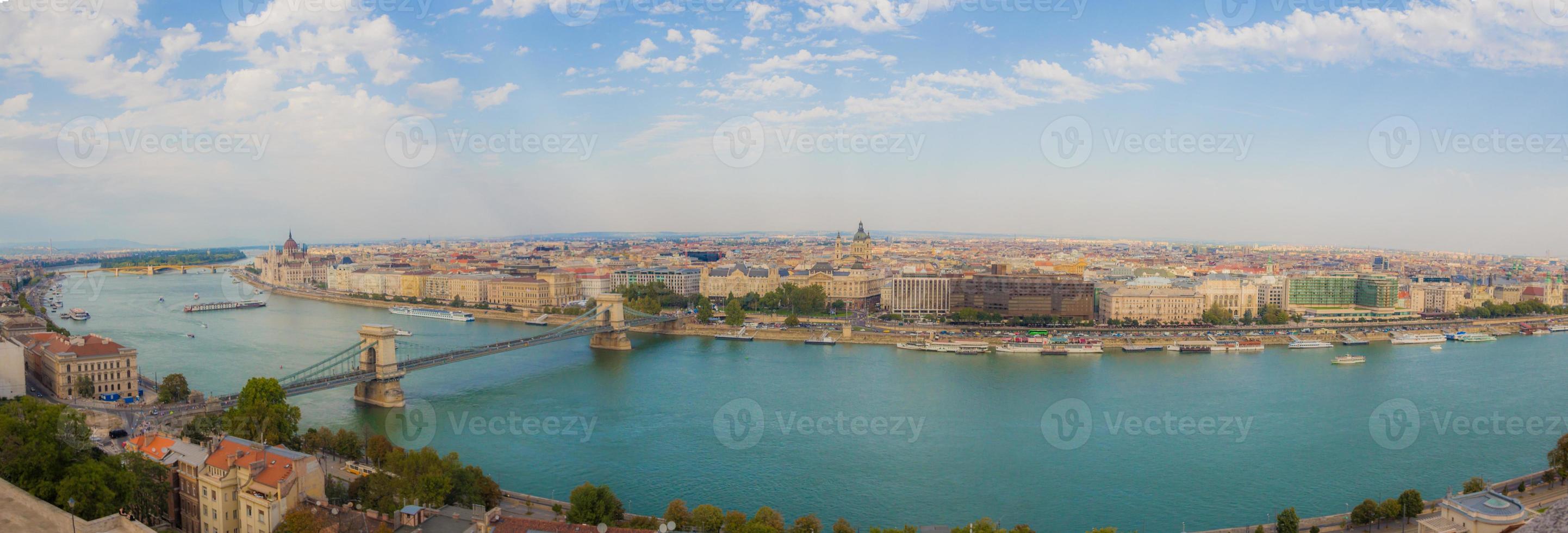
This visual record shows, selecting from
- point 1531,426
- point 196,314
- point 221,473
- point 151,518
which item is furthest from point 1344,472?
point 196,314

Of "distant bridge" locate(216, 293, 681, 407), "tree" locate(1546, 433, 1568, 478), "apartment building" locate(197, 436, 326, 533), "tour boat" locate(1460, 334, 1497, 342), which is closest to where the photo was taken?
"apartment building" locate(197, 436, 326, 533)

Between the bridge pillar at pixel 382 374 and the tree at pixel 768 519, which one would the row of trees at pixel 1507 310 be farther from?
the bridge pillar at pixel 382 374

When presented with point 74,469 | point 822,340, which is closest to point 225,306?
point 822,340

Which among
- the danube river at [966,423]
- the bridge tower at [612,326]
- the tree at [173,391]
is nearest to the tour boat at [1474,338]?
the danube river at [966,423]

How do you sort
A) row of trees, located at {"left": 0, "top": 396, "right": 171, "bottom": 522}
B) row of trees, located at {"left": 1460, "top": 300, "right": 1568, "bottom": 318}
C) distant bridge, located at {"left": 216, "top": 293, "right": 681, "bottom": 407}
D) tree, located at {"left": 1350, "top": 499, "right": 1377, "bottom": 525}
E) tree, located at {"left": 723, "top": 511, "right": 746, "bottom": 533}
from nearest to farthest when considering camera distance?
row of trees, located at {"left": 0, "top": 396, "right": 171, "bottom": 522} → tree, located at {"left": 723, "top": 511, "right": 746, "bottom": 533} → tree, located at {"left": 1350, "top": 499, "right": 1377, "bottom": 525} → distant bridge, located at {"left": 216, "top": 293, "right": 681, "bottom": 407} → row of trees, located at {"left": 1460, "top": 300, "right": 1568, "bottom": 318}

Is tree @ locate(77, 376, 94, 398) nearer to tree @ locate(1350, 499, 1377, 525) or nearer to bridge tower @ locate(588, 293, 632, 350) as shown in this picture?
bridge tower @ locate(588, 293, 632, 350)

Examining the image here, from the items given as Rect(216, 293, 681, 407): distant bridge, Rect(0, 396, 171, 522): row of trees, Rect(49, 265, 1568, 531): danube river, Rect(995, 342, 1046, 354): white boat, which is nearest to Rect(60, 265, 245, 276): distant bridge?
Rect(49, 265, 1568, 531): danube river

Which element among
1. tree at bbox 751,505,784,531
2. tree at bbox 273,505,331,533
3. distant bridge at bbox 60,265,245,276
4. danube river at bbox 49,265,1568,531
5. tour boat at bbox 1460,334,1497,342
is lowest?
danube river at bbox 49,265,1568,531

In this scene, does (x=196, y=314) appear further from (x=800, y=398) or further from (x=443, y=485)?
(x=443, y=485)
